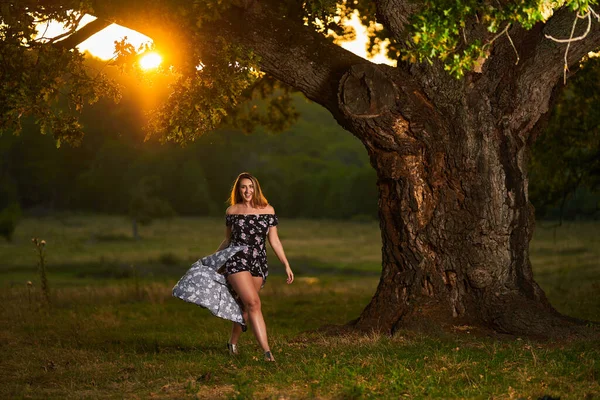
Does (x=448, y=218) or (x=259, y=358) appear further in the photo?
(x=448, y=218)

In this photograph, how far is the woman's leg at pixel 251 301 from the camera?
1018cm

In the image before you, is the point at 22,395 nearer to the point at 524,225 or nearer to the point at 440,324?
the point at 440,324

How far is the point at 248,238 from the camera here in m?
10.5

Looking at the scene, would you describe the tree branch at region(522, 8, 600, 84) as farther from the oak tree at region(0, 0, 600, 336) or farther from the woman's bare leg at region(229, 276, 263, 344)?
the woman's bare leg at region(229, 276, 263, 344)

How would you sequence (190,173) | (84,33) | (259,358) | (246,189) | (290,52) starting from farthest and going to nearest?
(190,173), (84,33), (290,52), (246,189), (259,358)

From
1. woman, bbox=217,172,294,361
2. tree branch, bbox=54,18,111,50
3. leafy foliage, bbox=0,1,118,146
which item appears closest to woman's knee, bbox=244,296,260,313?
woman, bbox=217,172,294,361

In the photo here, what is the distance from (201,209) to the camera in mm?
97062

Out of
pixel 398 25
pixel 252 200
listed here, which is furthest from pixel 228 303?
pixel 398 25

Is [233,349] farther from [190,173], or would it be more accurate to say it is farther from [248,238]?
[190,173]

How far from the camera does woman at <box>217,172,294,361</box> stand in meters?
10.3

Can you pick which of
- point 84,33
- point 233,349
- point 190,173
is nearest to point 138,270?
point 84,33

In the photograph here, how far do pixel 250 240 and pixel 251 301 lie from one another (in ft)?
2.64

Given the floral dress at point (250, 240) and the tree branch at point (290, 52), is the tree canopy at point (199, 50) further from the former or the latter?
the floral dress at point (250, 240)

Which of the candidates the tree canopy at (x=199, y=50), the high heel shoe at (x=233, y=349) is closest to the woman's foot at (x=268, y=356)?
the high heel shoe at (x=233, y=349)
